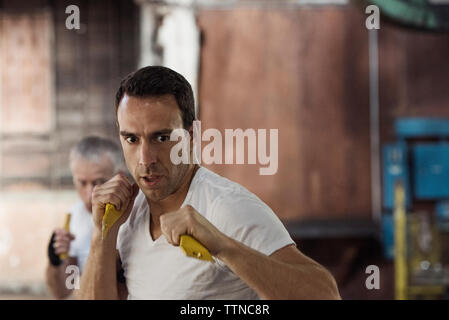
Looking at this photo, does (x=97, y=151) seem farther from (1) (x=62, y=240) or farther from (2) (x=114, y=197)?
(2) (x=114, y=197)

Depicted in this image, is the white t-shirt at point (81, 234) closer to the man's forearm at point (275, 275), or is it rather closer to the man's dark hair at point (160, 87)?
the man's dark hair at point (160, 87)

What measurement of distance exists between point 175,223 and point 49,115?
5.04 meters

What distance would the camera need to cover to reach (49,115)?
19.7 ft

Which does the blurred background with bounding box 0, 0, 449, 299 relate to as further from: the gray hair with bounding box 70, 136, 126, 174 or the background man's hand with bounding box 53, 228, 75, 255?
the background man's hand with bounding box 53, 228, 75, 255

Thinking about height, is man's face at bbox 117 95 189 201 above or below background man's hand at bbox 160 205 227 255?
above

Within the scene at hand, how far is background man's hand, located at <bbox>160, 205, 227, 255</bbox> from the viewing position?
1.22 metres

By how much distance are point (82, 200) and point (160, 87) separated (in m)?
1.38

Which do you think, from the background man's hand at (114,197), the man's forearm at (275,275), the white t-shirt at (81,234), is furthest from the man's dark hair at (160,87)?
the white t-shirt at (81,234)

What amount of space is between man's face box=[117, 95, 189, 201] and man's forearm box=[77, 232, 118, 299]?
0.80 ft

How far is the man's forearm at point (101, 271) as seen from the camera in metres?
1.60

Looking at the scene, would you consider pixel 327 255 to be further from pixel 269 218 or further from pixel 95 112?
pixel 269 218

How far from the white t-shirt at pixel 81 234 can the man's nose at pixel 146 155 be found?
1336mm

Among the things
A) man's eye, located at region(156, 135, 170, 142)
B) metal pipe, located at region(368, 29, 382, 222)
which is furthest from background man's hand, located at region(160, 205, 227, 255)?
metal pipe, located at region(368, 29, 382, 222)
